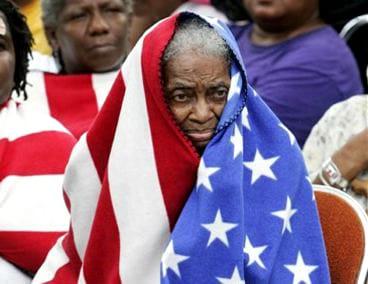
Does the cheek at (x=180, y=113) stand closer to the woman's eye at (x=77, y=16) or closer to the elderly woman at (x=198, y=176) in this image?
the elderly woman at (x=198, y=176)

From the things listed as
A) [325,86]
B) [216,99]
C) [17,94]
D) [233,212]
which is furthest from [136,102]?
[325,86]

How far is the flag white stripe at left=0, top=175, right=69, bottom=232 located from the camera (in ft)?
10.5

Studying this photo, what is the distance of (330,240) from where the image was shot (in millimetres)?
2887

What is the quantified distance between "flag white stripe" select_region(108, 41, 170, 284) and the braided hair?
37.2 inches

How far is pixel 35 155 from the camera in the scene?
10.9 feet

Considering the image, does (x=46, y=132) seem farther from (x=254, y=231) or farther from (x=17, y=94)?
(x=254, y=231)

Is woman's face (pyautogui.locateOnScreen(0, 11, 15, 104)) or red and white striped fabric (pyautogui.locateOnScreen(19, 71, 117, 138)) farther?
red and white striped fabric (pyautogui.locateOnScreen(19, 71, 117, 138))

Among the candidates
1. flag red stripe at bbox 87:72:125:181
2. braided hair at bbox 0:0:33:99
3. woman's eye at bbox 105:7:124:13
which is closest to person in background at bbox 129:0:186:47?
woman's eye at bbox 105:7:124:13

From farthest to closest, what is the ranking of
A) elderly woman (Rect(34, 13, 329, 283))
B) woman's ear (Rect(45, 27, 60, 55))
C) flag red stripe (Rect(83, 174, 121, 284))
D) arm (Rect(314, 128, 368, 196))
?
woman's ear (Rect(45, 27, 60, 55)) → arm (Rect(314, 128, 368, 196)) → flag red stripe (Rect(83, 174, 121, 284)) → elderly woman (Rect(34, 13, 329, 283))

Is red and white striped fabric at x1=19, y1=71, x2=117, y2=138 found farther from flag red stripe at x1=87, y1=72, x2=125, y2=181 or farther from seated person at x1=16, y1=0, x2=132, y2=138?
flag red stripe at x1=87, y1=72, x2=125, y2=181

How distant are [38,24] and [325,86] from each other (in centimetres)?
146

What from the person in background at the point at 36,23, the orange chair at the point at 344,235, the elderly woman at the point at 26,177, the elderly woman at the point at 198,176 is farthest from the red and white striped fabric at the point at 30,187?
the person in background at the point at 36,23

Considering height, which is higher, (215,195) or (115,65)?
(215,195)

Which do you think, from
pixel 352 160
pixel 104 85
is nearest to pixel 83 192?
pixel 352 160
